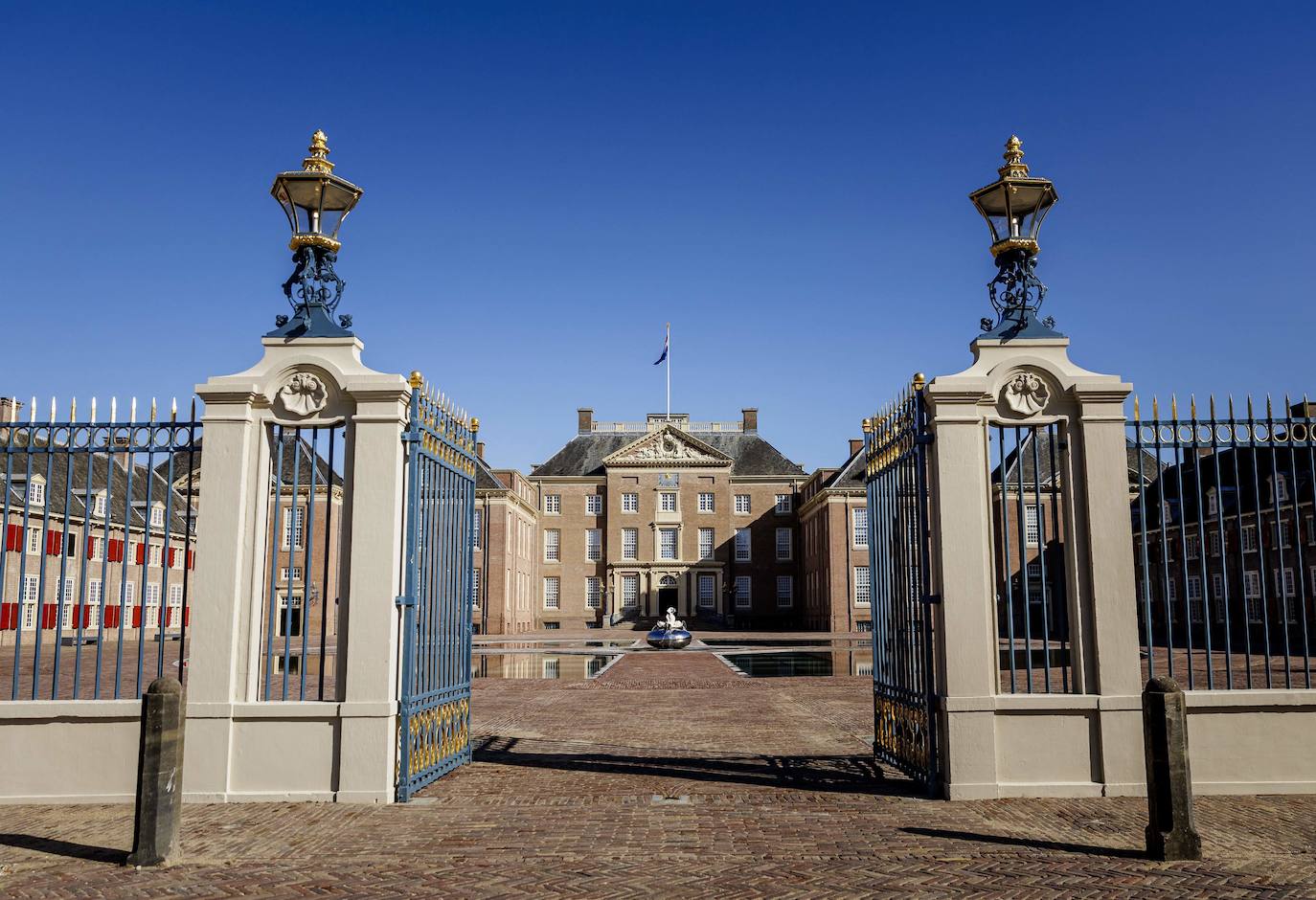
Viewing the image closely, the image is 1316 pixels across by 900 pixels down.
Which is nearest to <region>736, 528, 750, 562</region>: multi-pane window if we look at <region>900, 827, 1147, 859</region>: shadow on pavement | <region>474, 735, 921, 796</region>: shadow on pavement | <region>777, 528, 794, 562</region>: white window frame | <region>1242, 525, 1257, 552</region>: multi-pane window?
<region>777, 528, 794, 562</region>: white window frame

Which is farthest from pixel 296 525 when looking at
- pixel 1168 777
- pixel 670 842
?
pixel 1168 777

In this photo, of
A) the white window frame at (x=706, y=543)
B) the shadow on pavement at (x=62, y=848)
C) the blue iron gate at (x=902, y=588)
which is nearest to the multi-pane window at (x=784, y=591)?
the white window frame at (x=706, y=543)

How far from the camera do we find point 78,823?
272 inches

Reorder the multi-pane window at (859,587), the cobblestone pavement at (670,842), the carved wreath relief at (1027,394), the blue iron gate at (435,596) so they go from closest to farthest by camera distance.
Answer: the cobblestone pavement at (670,842), the blue iron gate at (435,596), the carved wreath relief at (1027,394), the multi-pane window at (859,587)

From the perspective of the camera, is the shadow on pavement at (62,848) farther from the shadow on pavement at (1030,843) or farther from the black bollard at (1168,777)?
the black bollard at (1168,777)

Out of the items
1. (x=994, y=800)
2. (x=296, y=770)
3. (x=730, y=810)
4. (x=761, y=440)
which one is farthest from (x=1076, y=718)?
(x=761, y=440)

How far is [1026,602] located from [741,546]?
184 feet

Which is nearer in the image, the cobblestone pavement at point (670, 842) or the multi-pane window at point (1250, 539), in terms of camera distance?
the cobblestone pavement at point (670, 842)

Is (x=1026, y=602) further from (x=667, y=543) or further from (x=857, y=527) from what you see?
(x=667, y=543)

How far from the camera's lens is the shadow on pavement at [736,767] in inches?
331

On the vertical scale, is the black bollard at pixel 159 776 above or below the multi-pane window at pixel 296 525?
below

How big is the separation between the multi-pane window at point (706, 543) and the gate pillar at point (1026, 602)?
183 ft

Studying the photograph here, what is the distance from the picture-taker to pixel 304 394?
792 cm

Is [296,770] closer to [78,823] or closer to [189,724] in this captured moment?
[189,724]
